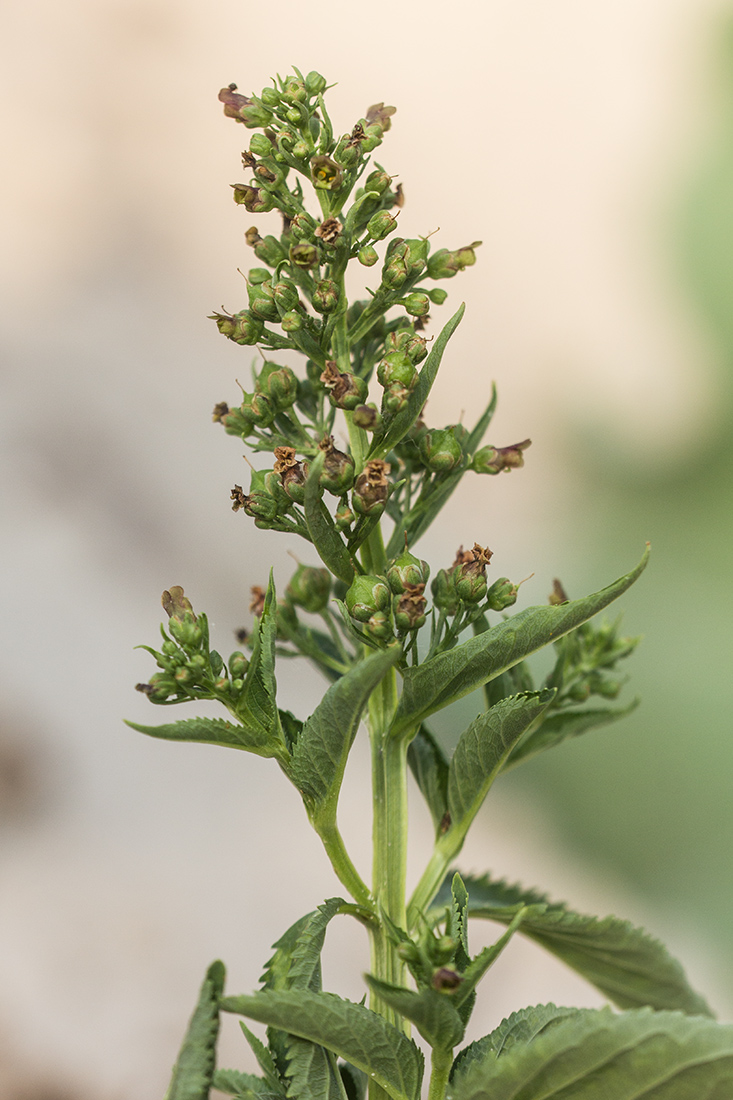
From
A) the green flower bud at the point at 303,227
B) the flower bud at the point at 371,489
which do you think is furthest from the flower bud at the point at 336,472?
the green flower bud at the point at 303,227

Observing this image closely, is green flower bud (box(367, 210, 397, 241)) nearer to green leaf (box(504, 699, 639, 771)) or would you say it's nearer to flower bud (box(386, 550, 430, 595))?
flower bud (box(386, 550, 430, 595))

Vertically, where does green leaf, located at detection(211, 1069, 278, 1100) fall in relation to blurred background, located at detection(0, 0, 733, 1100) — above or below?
below

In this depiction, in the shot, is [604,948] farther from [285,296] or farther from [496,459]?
[285,296]

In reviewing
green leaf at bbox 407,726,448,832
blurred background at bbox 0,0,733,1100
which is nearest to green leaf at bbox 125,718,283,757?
green leaf at bbox 407,726,448,832

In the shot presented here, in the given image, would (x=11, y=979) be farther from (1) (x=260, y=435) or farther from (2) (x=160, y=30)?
(2) (x=160, y=30)

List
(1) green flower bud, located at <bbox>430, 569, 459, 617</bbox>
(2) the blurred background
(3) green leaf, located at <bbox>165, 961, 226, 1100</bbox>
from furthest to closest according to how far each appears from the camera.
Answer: (2) the blurred background < (1) green flower bud, located at <bbox>430, 569, 459, 617</bbox> < (3) green leaf, located at <bbox>165, 961, 226, 1100</bbox>

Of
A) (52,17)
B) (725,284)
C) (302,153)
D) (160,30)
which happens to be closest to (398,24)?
(160,30)

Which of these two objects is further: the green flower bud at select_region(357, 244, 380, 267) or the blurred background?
the blurred background
